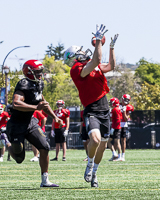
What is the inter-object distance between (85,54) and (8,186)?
2368 millimetres

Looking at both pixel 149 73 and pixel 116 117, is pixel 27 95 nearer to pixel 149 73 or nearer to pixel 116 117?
pixel 116 117

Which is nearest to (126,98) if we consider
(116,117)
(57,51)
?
(116,117)

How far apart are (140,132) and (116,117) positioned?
9.70 m

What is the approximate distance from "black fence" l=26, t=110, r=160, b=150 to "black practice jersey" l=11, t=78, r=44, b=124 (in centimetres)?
1706

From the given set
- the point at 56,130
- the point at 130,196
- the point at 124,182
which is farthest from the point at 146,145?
the point at 130,196

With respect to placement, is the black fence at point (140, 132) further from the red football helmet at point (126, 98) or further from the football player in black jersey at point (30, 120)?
the football player in black jersey at point (30, 120)

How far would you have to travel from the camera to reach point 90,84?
7352 mm

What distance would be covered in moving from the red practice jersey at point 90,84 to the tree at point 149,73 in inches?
2826

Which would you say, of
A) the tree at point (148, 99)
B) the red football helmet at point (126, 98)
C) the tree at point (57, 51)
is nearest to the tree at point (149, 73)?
the tree at point (148, 99)

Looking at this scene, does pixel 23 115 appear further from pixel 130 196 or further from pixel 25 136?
→ pixel 130 196

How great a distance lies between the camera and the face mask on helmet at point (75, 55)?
7.59 meters

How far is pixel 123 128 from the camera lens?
15836mm

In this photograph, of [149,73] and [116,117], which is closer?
[116,117]

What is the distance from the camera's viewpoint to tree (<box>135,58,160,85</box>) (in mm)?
79250
